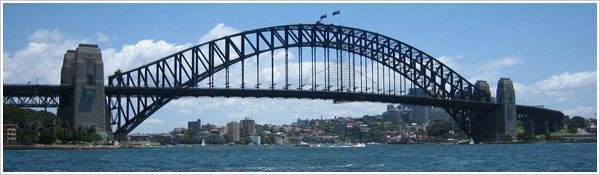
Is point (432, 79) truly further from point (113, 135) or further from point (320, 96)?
point (113, 135)

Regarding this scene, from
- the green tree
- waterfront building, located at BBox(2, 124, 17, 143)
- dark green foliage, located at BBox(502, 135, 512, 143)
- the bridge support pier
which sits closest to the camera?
the bridge support pier

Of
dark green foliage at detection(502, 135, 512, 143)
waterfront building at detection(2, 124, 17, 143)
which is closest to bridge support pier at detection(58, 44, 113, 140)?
waterfront building at detection(2, 124, 17, 143)

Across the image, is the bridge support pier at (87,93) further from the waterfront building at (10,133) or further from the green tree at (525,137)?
the green tree at (525,137)

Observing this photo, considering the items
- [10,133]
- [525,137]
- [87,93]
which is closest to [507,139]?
[525,137]

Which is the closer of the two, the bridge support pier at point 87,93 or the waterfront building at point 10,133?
the bridge support pier at point 87,93

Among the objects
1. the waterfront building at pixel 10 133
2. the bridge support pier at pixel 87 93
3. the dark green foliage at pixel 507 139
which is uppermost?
the bridge support pier at pixel 87 93

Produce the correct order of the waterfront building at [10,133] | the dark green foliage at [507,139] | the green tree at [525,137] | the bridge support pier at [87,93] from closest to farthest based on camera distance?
the bridge support pier at [87,93] < the waterfront building at [10,133] < the dark green foliage at [507,139] < the green tree at [525,137]

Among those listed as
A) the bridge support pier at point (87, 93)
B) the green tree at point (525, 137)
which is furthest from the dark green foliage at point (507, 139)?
the bridge support pier at point (87, 93)

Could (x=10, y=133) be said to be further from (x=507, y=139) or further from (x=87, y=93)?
(x=507, y=139)

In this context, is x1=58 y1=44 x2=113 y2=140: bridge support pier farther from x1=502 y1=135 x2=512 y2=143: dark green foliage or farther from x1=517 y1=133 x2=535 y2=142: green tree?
x1=517 y1=133 x2=535 y2=142: green tree
